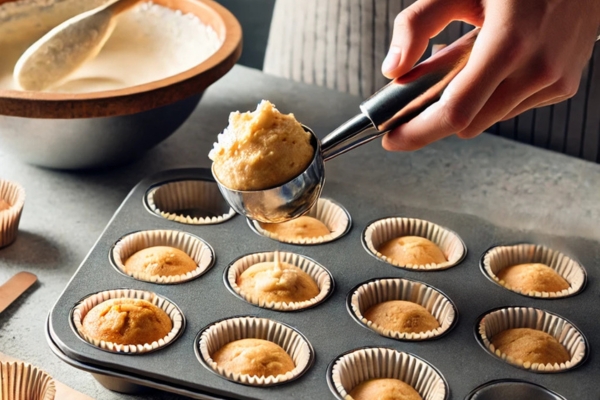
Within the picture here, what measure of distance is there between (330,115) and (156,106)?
90 cm

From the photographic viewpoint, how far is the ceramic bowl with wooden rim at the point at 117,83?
2023 millimetres

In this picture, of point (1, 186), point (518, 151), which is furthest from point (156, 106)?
point (518, 151)

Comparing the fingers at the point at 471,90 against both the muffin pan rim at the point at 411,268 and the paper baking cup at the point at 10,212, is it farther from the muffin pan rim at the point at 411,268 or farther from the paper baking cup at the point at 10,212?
the paper baking cup at the point at 10,212

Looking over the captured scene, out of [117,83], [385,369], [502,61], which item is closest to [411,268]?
[385,369]

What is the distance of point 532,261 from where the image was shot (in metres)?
2.13

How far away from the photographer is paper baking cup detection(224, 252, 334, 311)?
1.83 metres

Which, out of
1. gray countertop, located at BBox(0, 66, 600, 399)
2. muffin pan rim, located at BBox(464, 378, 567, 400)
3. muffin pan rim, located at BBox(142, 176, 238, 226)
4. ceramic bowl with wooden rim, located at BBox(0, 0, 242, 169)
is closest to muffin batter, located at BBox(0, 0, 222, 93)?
ceramic bowl with wooden rim, located at BBox(0, 0, 242, 169)

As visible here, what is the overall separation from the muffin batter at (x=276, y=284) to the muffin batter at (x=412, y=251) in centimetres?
27

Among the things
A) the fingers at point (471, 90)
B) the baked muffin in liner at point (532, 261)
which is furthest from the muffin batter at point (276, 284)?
the fingers at point (471, 90)

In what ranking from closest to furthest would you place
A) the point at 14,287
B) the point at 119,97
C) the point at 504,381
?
the point at 504,381 → the point at 14,287 → the point at 119,97

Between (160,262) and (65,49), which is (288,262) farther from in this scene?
(65,49)

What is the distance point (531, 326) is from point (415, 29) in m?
0.77

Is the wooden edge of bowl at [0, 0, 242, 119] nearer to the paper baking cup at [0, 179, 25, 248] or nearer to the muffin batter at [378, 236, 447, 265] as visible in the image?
the paper baking cup at [0, 179, 25, 248]

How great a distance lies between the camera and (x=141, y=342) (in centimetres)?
173
